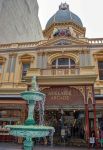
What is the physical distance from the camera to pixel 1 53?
21.8 metres

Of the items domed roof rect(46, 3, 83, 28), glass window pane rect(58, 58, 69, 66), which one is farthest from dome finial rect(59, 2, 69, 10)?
glass window pane rect(58, 58, 69, 66)

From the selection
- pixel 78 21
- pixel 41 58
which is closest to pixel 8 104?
pixel 41 58

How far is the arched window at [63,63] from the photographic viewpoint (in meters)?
19.9

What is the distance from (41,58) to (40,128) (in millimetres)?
→ 13257

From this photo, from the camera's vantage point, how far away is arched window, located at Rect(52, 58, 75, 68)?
19.9 m

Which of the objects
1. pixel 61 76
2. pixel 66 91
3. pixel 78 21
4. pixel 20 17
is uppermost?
pixel 20 17

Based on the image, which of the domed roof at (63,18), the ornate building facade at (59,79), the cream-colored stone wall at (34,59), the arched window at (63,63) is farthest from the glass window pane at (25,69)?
the domed roof at (63,18)

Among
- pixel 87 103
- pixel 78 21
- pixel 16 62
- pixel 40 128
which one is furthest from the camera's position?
pixel 78 21

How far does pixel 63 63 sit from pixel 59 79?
4554 mm

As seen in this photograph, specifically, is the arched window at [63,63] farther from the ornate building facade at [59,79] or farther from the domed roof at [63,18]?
the domed roof at [63,18]

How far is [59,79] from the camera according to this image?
16.0 m

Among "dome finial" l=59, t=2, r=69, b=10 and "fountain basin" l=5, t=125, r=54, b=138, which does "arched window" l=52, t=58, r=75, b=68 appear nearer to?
"fountain basin" l=5, t=125, r=54, b=138

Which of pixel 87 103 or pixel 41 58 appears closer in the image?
pixel 87 103

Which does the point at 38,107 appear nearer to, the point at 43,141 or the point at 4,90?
the point at 43,141
